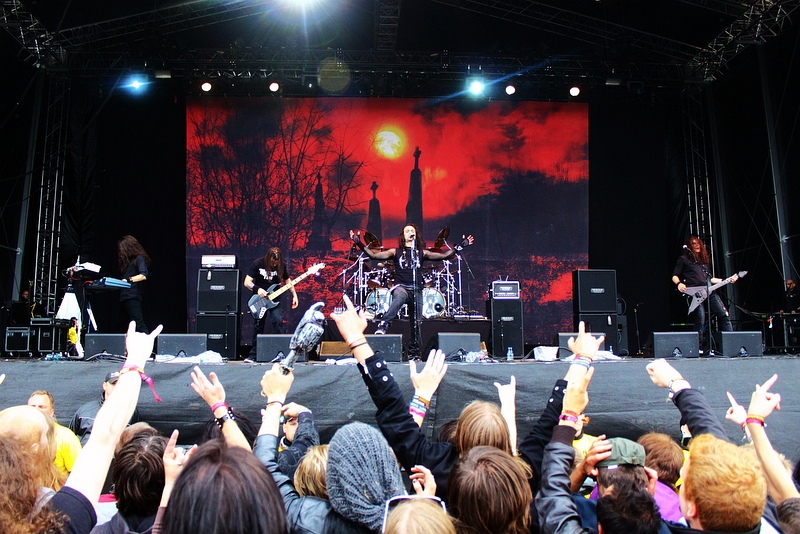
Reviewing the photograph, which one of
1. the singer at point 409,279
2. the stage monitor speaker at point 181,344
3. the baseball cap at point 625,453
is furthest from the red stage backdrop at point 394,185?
the baseball cap at point 625,453

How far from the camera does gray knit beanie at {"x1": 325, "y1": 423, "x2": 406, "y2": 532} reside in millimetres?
1976

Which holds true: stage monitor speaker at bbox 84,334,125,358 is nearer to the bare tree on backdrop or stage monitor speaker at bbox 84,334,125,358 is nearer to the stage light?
the bare tree on backdrop

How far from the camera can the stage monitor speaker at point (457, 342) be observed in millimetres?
7125

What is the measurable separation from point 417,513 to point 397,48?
11125 millimetres

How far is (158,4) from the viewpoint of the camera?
10633 mm

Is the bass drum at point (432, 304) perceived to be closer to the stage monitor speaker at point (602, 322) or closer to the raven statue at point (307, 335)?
the stage monitor speaker at point (602, 322)

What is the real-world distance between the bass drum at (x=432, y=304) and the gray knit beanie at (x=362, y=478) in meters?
8.60

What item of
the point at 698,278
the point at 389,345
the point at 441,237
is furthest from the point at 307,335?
the point at 441,237

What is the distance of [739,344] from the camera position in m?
7.80

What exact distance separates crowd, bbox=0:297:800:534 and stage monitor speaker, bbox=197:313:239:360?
7455mm

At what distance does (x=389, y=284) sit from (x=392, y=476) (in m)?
9.23

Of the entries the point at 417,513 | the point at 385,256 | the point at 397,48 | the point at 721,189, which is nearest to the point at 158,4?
the point at 397,48

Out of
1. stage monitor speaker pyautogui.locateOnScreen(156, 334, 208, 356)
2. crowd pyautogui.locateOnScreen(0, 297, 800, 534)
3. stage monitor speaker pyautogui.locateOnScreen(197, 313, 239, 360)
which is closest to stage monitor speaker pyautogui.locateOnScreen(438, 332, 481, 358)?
stage monitor speaker pyautogui.locateOnScreen(156, 334, 208, 356)

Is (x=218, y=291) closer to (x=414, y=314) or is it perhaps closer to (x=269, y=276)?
(x=269, y=276)
